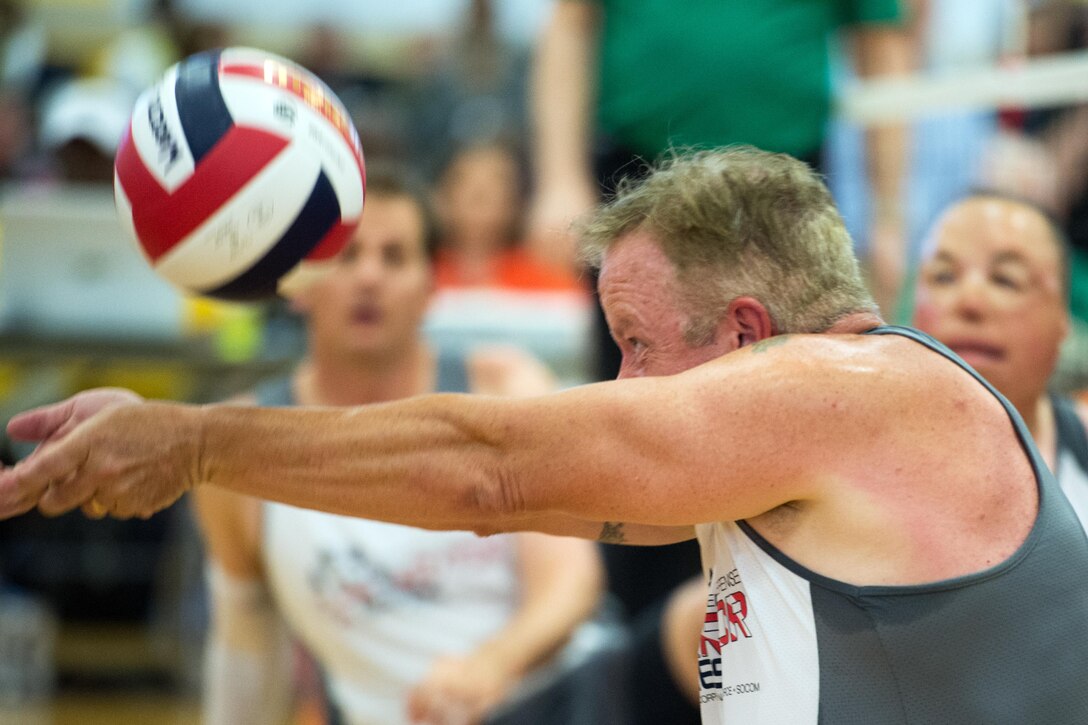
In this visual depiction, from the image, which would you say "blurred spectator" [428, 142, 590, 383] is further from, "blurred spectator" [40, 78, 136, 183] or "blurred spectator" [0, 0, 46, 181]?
"blurred spectator" [0, 0, 46, 181]

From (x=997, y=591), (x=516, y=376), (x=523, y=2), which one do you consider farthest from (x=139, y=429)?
(x=523, y=2)

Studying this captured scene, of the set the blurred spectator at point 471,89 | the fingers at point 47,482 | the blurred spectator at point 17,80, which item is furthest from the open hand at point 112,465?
the blurred spectator at point 471,89

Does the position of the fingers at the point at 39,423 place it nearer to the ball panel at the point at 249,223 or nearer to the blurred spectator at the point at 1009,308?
the ball panel at the point at 249,223

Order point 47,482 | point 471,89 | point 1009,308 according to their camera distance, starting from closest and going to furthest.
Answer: point 47,482, point 1009,308, point 471,89

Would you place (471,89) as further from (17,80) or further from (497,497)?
(497,497)

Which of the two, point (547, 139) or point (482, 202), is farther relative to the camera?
point (482, 202)

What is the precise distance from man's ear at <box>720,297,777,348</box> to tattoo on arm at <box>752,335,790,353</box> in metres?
0.06

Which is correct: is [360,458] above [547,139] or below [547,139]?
above

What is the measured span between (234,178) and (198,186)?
0.06 meters

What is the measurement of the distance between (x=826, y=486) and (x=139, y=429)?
939mm

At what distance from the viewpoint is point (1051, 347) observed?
3129 mm

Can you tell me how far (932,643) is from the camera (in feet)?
6.31

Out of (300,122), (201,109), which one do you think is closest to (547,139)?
(300,122)

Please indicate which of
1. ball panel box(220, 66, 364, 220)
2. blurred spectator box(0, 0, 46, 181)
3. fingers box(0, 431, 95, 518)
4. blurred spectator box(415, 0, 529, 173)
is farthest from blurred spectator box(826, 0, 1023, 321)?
blurred spectator box(0, 0, 46, 181)
